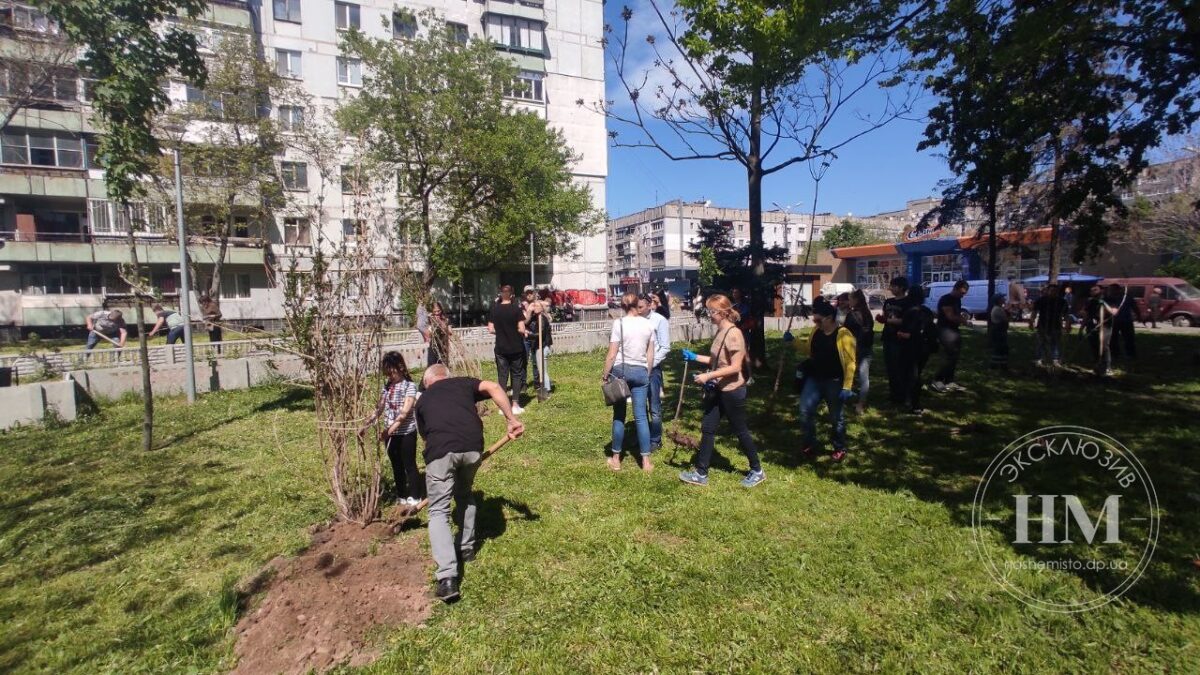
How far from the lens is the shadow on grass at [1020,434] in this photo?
3.86m

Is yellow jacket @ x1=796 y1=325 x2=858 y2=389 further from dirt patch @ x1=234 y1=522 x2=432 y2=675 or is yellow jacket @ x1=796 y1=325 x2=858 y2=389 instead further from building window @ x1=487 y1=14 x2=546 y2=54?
building window @ x1=487 y1=14 x2=546 y2=54

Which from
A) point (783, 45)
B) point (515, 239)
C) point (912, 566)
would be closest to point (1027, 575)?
point (912, 566)

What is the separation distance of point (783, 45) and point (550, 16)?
29184mm

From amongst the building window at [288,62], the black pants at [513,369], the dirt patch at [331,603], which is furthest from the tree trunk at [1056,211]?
the building window at [288,62]

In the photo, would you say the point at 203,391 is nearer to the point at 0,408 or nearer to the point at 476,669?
the point at 0,408

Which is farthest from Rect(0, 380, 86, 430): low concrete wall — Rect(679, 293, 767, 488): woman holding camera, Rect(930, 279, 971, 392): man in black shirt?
Rect(930, 279, 971, 392): man in black shirt

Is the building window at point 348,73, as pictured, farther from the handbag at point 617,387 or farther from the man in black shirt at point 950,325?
the man in black shirt at point 950,325

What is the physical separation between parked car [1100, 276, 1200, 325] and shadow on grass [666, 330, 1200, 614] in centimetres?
1217

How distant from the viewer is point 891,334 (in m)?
7.65

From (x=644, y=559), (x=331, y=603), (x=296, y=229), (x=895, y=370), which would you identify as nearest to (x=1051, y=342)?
(x=895, y=370)

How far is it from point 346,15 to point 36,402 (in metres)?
26.4

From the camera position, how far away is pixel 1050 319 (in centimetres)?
941

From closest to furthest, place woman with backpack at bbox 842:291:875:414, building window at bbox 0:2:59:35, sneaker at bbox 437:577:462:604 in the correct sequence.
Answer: sneaker at bbox 437:577:462:604
woman with backpack at bbox 842:291:875:414
building window at bbox 0:2:59:35

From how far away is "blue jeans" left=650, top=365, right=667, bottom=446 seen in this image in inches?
235
